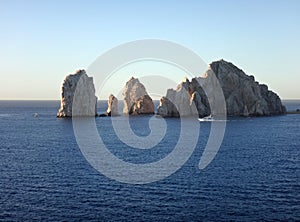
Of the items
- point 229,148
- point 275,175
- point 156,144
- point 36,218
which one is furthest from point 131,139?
point 36,218

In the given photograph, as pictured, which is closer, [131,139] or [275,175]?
[275,175]

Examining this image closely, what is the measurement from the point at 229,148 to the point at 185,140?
22696 millimetres

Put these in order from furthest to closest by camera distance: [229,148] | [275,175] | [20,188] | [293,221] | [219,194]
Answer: [229,148] → [275,175] → [20,188] → [219,194] → [293,221]

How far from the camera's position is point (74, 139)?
Result: 427 feet

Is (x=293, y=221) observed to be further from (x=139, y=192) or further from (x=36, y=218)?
(x=36, y=218)

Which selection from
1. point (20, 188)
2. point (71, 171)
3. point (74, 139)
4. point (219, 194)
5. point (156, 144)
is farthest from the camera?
point (74, 139)

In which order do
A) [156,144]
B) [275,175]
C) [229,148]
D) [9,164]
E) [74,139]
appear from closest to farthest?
[275,175]
[9,164]
[229,148]
[156,144]
[74,139]

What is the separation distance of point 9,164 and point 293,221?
63359 mm

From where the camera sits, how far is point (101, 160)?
89688 millimetres

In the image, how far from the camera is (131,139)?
133 m

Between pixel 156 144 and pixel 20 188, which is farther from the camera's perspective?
pixel 156 144

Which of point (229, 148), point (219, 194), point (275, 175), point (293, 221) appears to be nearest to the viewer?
point (293, 221)

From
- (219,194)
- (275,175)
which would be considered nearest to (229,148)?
(275,175)

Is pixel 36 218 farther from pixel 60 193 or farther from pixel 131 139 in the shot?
pixel 131 139
